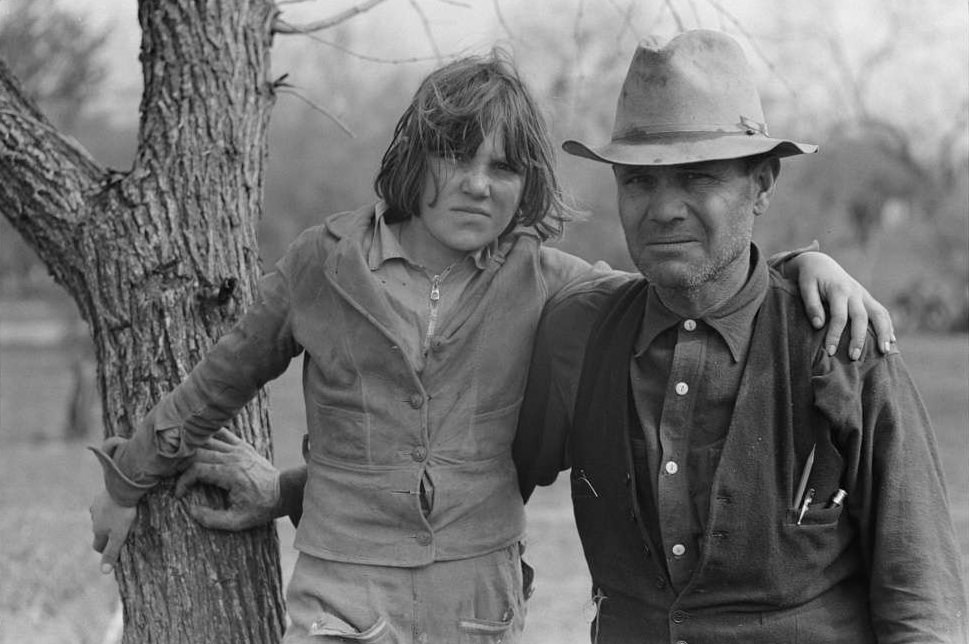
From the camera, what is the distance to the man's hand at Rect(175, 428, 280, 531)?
123 inches

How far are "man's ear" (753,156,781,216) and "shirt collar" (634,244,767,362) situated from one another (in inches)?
3.6

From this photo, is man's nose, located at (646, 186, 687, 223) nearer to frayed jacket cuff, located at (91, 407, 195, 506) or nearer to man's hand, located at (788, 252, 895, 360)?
man's hand, located at (788, 252, 895, 360)

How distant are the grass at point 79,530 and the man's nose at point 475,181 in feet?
3.56

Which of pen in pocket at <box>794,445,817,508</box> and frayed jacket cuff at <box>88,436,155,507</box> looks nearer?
pen in pocket at <box>794,445,817,508</box>

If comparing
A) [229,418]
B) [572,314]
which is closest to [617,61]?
[572,314]

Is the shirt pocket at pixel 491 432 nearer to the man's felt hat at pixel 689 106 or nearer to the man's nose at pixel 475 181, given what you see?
the man's nose at pixel 475 181

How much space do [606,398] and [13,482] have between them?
Result: 11.9 meters

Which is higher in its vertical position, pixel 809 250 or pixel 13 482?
pixel 809 250

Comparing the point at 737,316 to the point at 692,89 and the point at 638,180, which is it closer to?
the point at 638,180

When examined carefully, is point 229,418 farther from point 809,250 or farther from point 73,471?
point 73,471

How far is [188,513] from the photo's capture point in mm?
3176

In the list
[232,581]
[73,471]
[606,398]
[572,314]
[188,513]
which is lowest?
[73,471]

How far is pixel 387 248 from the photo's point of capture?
2.83m

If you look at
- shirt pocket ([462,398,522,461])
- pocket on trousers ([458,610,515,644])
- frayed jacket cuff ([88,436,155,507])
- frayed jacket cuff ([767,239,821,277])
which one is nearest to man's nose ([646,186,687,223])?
frayed jacket cuff ([767,239,821,277])
